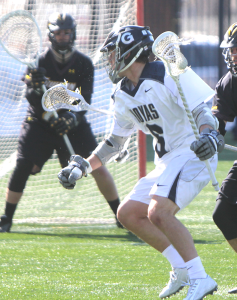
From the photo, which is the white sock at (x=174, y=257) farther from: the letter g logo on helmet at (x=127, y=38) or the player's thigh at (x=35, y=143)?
the player's thigh at (x=35, y=143)

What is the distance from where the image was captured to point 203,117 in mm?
2752

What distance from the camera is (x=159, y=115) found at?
291 cm

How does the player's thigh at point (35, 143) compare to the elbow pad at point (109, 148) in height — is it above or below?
below

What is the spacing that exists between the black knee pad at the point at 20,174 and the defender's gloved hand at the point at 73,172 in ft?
5.45

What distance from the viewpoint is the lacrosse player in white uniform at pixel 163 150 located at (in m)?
2.71

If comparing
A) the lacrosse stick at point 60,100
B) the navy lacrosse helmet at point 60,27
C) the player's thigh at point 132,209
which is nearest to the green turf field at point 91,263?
the player's thigh at point 132,209

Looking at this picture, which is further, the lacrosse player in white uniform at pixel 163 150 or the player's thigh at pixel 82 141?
the player's thigh at pixel 82 141

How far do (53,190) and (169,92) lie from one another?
4011 mm

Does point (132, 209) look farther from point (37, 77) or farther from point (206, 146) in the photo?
point (37, 77)

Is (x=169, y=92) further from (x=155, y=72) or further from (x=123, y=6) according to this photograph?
(x=123, y=6)

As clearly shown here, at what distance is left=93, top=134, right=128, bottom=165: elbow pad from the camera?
3232mm

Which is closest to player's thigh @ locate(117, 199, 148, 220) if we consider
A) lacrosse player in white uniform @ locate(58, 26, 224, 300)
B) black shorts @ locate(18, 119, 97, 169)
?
lacrosse player in white uniform @ locate(58, 26, 224, 300)

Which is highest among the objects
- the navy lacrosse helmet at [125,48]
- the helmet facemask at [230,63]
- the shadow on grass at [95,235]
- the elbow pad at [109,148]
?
the navy lacrosse helmet at [125,48]

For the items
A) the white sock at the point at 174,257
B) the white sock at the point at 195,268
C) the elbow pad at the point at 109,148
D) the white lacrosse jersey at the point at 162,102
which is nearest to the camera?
the white sock at the point at 195,268
